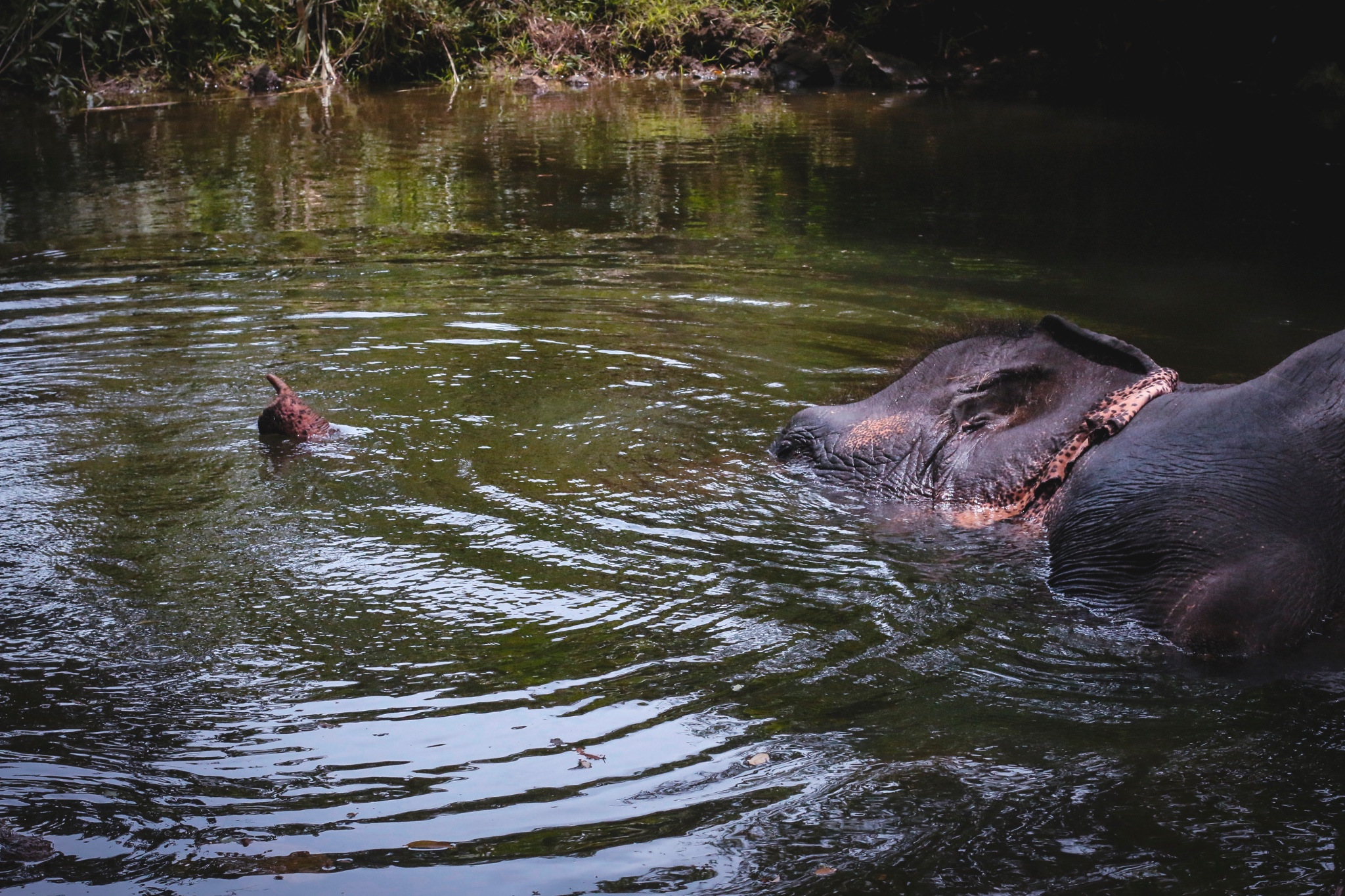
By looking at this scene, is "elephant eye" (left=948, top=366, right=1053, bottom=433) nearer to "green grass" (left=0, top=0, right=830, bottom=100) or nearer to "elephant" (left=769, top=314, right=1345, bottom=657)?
"elephant" (left=769, top=314, right=1345, bottom=657)

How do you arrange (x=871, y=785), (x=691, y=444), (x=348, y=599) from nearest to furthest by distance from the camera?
(x=871, y=785)
(x=348, y=599)
(x=691, y=444)

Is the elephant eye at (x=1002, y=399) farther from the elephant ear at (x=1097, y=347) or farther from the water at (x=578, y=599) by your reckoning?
the water at (x=578, y=599)

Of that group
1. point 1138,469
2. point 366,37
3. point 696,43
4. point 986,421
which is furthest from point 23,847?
point 696,43

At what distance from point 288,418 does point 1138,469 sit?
3447mm

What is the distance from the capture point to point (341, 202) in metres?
11.4

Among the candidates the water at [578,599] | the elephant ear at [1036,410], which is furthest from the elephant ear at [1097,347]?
the water at [578,599]

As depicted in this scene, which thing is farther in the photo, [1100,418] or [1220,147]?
[1220,147]

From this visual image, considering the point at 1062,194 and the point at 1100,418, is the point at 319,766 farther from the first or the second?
the point at 1062,194

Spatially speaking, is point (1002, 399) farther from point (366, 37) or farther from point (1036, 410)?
point (366, 37)

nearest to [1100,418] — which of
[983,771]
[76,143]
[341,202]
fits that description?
[983,771]

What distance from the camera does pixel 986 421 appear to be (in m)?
5.07

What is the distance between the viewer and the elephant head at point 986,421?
4.74m

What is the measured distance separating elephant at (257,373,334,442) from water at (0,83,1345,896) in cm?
11

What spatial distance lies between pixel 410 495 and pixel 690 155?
30.7 ft
